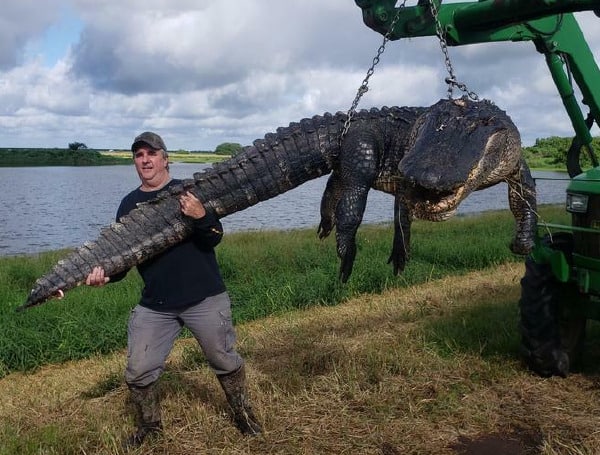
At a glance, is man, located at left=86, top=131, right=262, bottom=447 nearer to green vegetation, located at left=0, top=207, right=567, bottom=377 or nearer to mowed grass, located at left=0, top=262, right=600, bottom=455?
mowed grass, located at left=0, top=262, right=600, bottom=455

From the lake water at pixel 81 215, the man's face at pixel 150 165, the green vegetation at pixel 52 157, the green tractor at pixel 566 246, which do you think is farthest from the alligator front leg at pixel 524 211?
the green vegetation at pixel 52 157

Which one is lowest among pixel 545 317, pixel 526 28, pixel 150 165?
pixel 545 317

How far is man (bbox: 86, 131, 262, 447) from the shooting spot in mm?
4039

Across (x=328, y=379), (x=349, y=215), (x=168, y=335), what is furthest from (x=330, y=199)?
(x=328, y=379)

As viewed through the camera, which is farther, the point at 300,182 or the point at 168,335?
the point at 168,335

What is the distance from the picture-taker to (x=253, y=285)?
10.2 meters

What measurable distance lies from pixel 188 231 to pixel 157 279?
15.6 inches

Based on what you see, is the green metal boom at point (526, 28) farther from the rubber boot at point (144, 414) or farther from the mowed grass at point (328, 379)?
the rubber boot at point (144, 414)

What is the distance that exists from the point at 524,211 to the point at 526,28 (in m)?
1.91

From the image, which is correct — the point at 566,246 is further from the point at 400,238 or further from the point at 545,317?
the point at 400,238

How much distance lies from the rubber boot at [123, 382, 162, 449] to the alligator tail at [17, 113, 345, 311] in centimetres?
85

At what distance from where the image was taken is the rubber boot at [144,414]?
4.12m

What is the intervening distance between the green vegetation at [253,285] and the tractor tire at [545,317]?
4.19 metres

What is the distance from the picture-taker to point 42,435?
4145mm
